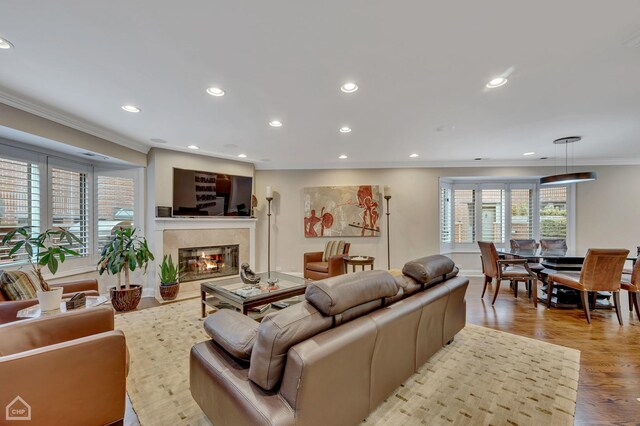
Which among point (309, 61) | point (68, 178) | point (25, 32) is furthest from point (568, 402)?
point (68, 178)

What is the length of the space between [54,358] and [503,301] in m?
5.07

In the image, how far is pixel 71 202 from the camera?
150 inches

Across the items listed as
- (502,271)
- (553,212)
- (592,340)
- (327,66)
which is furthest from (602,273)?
(327,66)

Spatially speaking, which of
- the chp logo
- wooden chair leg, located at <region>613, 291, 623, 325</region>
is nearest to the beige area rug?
the chp logo

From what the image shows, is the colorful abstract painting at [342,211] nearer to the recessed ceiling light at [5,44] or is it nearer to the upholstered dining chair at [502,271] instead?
the upholstered dining chair at [502,271]

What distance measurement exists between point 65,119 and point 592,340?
6.37 metres

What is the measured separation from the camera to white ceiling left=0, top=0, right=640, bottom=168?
1.51 metres

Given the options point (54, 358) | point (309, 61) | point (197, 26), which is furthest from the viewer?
point (309, 61)

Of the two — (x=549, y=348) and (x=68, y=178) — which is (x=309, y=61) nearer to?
(x=549, y=348)

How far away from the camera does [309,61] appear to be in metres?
1.98

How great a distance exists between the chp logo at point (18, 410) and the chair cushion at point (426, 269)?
233cm

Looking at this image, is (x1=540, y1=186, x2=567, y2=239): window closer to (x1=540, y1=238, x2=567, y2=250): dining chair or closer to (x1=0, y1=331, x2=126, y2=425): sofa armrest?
(x1=540, y1=238, x2=567, y2=250): dining chair

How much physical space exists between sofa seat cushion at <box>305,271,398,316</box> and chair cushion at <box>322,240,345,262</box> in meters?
3.49

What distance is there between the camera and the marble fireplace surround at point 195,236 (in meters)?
4.31
